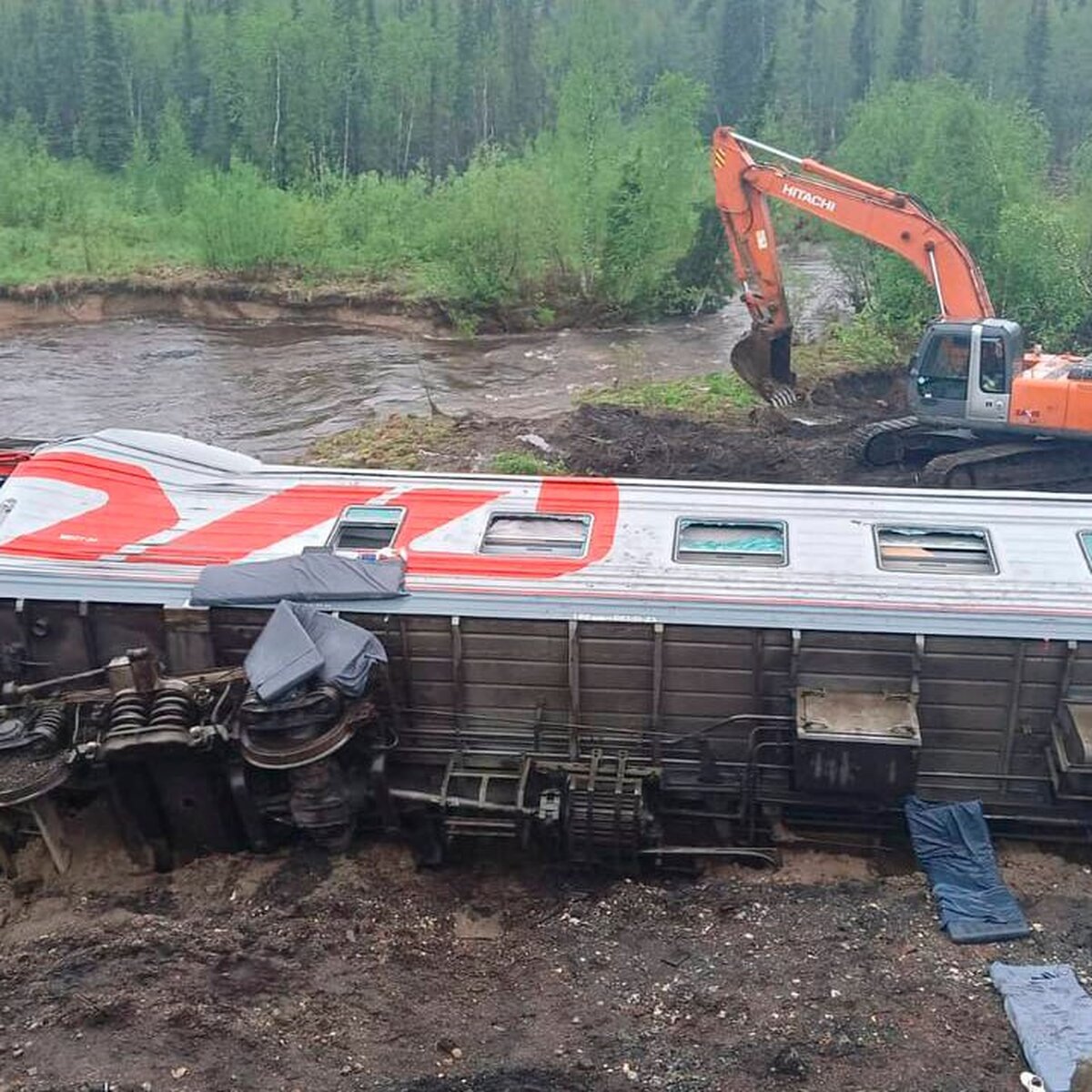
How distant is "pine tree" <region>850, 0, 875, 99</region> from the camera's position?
216ft

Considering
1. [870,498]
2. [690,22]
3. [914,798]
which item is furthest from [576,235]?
[690,22]

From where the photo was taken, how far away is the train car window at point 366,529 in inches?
402

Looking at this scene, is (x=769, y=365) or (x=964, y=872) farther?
(x=769, y=365)

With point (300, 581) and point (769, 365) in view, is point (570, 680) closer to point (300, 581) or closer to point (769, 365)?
point (300, 581)

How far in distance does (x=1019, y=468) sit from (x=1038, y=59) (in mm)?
52015

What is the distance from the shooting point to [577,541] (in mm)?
10125

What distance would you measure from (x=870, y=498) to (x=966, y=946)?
4.16 meters

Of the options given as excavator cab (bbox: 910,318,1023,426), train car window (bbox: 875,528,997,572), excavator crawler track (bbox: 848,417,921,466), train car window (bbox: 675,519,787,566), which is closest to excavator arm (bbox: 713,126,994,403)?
excavator cab (bbox: 910,318,1023,426)

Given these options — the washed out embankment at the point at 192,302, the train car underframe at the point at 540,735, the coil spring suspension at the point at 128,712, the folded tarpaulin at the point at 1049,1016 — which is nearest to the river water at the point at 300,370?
the washed out embankment at the point at 192,302

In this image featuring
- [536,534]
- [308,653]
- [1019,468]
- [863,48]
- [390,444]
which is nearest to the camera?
[308,653]

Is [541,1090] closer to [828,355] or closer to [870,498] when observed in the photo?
[870,498]

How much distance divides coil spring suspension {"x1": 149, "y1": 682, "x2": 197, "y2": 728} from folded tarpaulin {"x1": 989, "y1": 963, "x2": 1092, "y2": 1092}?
228 inches

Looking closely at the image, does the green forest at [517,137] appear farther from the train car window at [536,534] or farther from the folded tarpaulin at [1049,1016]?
the folded tarpaulin at [1049,1016]

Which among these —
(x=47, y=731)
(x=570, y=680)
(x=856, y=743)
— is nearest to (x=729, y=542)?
(x=570, y=680)
